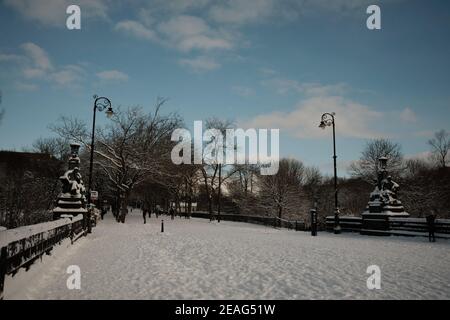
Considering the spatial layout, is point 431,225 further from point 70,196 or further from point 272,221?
point 70,196

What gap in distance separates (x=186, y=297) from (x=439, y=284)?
5961mm

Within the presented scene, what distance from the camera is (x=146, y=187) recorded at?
4925cm

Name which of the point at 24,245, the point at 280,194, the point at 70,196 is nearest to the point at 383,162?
the point at 70,196

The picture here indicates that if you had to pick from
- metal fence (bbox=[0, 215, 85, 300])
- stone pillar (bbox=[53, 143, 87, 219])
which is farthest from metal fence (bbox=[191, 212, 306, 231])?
metal fence (bbox=[0, 215, 85, 300])

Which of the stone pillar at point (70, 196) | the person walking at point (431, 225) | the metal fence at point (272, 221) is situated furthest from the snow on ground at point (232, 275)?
the metal fence at point (272, 221)

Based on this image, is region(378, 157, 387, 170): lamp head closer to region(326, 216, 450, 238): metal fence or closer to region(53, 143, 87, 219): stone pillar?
region(326, 216, 450, 238): metal fence

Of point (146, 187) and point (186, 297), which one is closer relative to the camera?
point (186, 297)

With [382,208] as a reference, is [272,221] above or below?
below

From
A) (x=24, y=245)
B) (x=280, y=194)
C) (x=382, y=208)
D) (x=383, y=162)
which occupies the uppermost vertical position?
(x=383, y=162)

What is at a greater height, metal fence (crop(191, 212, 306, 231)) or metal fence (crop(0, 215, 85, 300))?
metal fence (crop(0, 215, 85, 300))

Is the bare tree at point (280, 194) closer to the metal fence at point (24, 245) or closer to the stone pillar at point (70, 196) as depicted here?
the stone pillar at point (70, 196)

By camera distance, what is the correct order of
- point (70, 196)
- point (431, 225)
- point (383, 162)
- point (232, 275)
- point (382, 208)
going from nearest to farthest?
point (232, 275), point (431, 225), point (70, 196), point (382, 208), point (383, 162)
